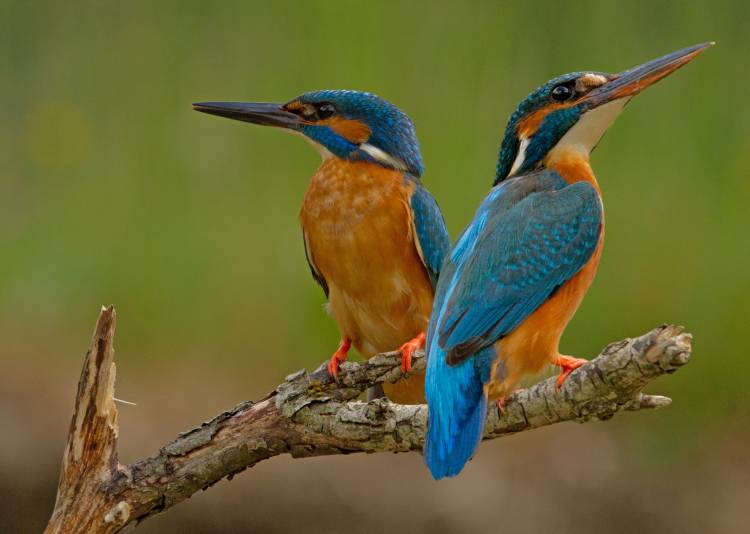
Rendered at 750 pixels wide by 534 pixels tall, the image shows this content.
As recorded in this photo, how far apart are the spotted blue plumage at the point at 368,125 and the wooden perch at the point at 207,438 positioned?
1.17 m

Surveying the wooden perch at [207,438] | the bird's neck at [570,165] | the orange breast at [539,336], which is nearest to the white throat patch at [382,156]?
the bird's neck at [570,165]

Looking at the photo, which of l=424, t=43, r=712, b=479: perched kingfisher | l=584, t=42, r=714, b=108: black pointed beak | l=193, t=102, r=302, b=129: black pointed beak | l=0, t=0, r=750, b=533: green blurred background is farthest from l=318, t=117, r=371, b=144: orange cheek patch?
l=0, t=0, r=750, b=533: green blurred background

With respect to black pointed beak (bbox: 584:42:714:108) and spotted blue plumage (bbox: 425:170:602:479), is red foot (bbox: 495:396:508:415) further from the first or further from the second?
black pointed beak (bbox: 584:42:714:108)

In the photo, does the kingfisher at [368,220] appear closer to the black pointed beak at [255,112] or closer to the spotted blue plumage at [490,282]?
the black pointed beak at [255,112]

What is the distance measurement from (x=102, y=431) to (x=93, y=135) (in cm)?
307

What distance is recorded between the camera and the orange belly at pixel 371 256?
399 cm

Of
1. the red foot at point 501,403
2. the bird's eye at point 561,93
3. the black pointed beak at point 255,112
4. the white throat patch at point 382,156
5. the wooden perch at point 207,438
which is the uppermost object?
the bird's eye at point 561,93

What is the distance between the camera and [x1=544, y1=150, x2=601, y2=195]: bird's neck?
3557 mm

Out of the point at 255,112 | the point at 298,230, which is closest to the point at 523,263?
the point at 255,112

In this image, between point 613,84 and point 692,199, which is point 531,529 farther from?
point 613,84

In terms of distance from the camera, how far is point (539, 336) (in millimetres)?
3252

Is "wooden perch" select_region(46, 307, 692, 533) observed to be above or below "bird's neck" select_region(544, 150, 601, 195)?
below

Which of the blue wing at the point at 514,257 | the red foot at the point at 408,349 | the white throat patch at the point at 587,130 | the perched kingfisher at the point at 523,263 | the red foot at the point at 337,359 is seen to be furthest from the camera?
the white throat patch at the point at 587,130

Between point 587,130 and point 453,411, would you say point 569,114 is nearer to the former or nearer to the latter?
point 587,130
